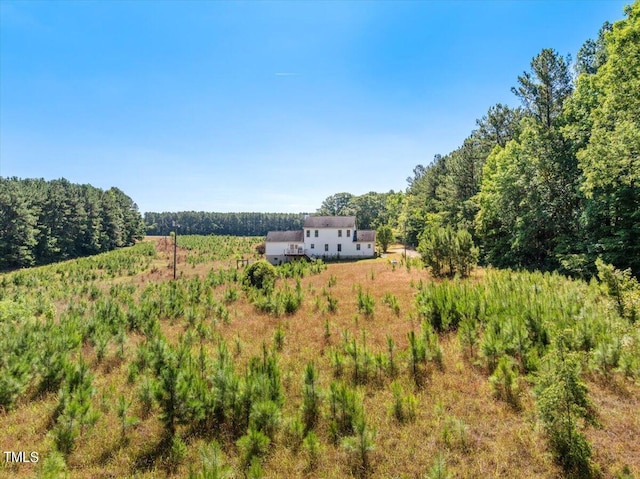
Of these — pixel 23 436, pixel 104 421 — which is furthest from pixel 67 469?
pixel 23 436

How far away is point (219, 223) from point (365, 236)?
10007 centimetres

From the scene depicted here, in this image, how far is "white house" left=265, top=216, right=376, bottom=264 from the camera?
4538 cm

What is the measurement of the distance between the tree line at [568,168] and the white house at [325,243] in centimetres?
1323

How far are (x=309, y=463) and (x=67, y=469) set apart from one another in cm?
377

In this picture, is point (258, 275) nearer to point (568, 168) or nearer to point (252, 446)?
point (252, 446)

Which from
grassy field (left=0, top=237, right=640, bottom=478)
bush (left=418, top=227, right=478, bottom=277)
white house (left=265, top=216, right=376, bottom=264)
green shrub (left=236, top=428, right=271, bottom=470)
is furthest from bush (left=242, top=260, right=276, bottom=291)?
white house (left=265, top=216, right=376, bottom=264)

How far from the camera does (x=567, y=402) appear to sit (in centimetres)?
430

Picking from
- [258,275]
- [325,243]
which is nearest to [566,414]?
[258,275]

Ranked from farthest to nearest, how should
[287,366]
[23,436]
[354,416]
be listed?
1. [287,366]
2. [23,436]
3. [354,416]

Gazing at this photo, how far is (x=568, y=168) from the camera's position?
21.5 metres

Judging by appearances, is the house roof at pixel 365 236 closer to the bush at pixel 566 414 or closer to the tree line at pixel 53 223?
the bush at pixel 566 414

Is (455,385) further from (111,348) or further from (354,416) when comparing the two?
(111,348)

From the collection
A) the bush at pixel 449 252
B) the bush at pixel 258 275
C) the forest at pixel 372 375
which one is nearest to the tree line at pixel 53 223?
the forest at pixel 372 375

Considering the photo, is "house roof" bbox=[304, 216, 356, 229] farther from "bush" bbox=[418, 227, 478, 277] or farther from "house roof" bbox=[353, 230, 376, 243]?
"bush" bbox=[418, 227, 478, 277]
